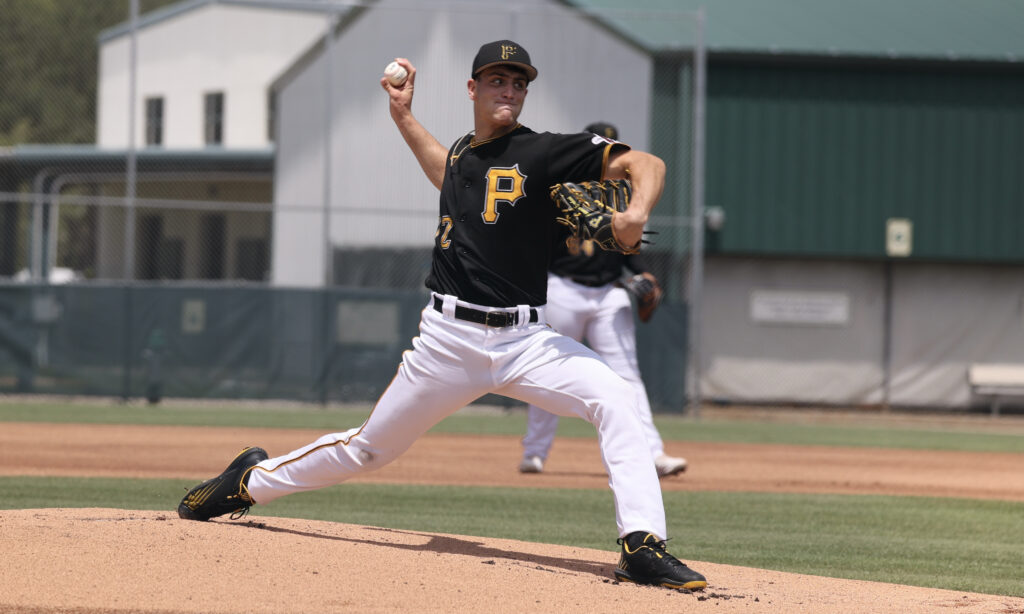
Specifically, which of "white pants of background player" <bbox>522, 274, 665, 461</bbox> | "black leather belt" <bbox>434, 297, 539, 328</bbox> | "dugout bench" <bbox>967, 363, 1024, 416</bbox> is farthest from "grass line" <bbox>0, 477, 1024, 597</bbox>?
"dugout bench" <bbox>967, 363, 1024, 416</bbox>

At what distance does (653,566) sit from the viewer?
162 inches

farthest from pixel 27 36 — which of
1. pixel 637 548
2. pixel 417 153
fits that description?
pixel 637 548

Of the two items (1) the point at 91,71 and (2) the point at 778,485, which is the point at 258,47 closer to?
(1) the point at 91,71

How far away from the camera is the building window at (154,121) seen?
24.3 metres

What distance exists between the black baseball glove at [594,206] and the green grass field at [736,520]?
1.97m

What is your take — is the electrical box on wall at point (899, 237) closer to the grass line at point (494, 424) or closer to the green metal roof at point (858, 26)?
the green metal roof at point (858, 26)

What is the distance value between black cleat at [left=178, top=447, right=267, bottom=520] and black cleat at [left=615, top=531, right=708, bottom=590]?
1.59m

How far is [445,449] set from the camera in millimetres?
11023

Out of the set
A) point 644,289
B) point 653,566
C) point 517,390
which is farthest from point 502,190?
point 644,289

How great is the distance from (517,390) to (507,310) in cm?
32

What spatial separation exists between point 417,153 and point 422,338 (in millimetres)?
834

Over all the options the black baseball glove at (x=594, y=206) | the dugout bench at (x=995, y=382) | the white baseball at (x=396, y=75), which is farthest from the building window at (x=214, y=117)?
the black baseball glove at (x=594, y=206)

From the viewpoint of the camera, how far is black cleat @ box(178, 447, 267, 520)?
481 centimetres

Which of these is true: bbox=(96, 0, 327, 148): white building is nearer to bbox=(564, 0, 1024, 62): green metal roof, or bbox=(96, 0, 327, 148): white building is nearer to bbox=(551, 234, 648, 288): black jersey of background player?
bbox=(564, 0, 1024, 62): green metal roof
